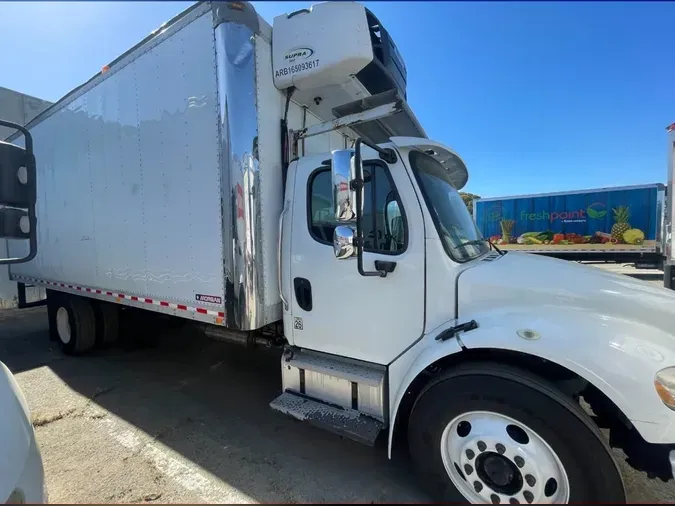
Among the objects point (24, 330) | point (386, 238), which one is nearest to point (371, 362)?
point (386, 238)

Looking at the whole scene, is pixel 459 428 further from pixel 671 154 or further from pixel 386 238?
pixel 671 154

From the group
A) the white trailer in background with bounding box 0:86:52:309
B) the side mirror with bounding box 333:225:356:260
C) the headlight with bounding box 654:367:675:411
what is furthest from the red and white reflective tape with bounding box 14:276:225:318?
the white trailer in background with bounding box 0:86:52:309

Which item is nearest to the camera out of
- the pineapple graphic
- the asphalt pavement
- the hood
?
the hood

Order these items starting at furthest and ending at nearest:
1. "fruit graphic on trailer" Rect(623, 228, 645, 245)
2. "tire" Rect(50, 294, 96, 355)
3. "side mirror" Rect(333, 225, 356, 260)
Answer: "fruit graphic on trailer" Rect(623, 228, 645, 245)
"tire" Rect(50, 294, 96, 355)
"side mirror" Rect(333, 225, 356, 260)

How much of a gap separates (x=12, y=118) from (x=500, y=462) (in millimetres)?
12870

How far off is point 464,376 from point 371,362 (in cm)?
76

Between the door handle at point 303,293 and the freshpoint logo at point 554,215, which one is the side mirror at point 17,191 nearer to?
the door handle at point 303,293

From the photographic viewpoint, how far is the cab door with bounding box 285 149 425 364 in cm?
236

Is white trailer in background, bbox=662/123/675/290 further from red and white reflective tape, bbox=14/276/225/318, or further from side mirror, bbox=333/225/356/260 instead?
red and white reflective tape, bbox=14/276/225/318

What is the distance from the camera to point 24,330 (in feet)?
22.4

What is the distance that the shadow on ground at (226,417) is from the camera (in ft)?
7.99

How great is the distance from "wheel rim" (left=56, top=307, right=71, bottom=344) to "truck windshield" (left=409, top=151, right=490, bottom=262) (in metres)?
5.49

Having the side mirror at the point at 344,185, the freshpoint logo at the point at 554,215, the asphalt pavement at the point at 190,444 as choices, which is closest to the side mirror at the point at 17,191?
the side mirror at the point at 344,185

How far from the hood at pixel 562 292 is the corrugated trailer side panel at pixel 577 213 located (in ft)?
45.2
